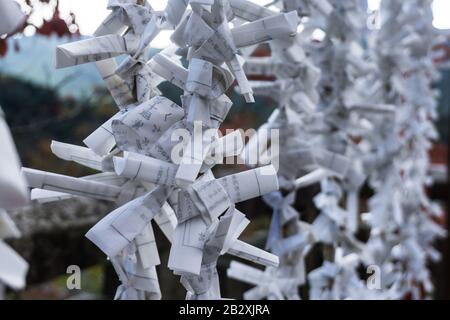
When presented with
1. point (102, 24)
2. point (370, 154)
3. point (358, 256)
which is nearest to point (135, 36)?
point (102, 24)

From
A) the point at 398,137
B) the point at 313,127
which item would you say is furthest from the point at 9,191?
the point at 398,137

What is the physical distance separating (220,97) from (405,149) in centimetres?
80

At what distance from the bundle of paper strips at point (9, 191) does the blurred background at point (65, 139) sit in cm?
11

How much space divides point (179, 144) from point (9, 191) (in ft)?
0.48

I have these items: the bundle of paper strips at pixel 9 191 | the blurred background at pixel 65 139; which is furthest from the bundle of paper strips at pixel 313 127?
the bundle of paper strips at pixel 9 191

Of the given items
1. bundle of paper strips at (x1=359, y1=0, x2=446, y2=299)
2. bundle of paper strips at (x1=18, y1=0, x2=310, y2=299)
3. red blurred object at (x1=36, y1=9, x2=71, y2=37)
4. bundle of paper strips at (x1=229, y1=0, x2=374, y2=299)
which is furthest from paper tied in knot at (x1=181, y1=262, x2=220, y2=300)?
bundle of paper strips at (x1=359, y1=0, x2=446, y2=299)

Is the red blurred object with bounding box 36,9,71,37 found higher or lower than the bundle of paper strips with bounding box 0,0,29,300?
higher

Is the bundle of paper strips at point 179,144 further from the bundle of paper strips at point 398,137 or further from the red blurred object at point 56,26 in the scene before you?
the bundle of paper strips at point 398,137

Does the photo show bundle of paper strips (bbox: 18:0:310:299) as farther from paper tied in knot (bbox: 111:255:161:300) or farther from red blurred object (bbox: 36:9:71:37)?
red blurred object (bbox: 36:9:71:37)

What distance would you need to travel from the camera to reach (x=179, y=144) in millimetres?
318

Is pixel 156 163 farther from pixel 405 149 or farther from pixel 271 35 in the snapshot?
pixel 405 149

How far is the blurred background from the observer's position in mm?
679

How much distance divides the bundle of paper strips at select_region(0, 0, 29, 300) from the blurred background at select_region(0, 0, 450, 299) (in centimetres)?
11

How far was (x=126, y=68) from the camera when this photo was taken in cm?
35
